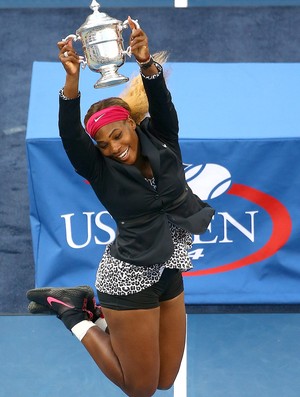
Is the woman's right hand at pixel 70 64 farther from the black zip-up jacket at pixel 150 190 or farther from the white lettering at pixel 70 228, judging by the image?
the white lettering at pixel 70 228

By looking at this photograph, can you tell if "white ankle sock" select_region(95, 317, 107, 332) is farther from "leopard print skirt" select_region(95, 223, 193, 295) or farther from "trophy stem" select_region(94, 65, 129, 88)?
"trophy stem" select_region(94, 65, 129, 88)

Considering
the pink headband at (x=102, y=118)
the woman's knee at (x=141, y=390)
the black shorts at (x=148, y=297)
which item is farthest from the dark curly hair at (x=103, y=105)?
the woman's knee at (x=141, y=390)

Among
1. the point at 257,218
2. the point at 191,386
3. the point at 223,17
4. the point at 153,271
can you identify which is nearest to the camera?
the point at 153,271

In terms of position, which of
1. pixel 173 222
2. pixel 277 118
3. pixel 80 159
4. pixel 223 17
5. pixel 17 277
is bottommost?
pixel 17 277

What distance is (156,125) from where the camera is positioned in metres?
3.92

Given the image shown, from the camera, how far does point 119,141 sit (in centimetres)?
380

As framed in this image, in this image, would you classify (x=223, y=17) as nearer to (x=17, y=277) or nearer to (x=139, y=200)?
(x=17, y=277)

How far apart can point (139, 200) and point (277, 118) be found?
81.1 inches

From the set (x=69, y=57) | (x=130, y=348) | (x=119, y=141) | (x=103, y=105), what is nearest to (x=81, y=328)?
(x=130, y=348)

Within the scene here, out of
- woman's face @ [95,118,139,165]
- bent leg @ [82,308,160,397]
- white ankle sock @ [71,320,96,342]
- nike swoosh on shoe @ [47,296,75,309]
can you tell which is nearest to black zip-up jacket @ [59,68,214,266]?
woman's face @ [95,118,139,165]

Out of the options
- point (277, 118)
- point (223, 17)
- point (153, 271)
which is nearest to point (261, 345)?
point (277, 118)

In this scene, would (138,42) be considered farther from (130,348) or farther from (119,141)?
(130,348)

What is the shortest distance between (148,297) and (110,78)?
3.25 ft

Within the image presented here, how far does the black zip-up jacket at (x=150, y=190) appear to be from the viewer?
3799mm
